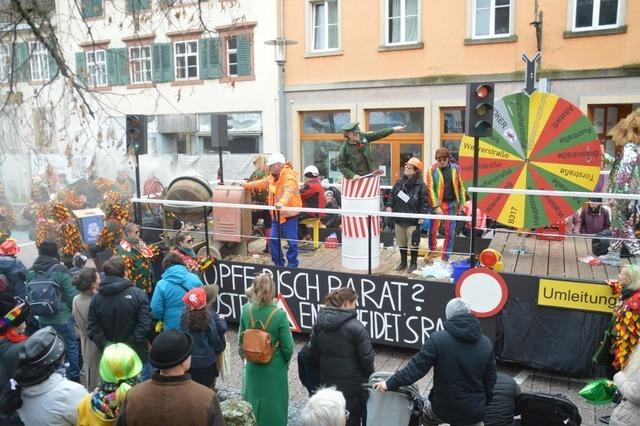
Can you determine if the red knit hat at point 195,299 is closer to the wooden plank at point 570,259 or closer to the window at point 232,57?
the wooden plank at point 570,259

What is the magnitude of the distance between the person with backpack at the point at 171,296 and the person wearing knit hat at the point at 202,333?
42 cm

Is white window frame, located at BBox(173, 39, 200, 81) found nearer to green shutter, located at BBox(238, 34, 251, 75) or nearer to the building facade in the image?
green shutter, located at BBox(238, 34, 251, 75)

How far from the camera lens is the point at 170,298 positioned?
535 cm

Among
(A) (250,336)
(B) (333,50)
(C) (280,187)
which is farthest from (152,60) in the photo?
(A) (250,336)

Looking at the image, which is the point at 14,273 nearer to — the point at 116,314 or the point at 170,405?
the point at 116,314

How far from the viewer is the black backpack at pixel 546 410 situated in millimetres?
4383

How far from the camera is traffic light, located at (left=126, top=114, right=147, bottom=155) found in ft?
27.3

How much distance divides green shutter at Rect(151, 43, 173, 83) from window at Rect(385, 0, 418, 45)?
8551 millimetres

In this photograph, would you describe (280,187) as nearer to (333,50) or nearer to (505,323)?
(505,323)

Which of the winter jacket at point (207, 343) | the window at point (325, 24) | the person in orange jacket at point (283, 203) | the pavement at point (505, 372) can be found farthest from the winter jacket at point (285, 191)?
the window at point (325, 24)

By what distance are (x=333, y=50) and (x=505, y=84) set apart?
546cm

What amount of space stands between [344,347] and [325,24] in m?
15.1

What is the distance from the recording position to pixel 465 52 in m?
15.3

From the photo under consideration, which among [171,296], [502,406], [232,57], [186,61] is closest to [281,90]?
[232,57]
